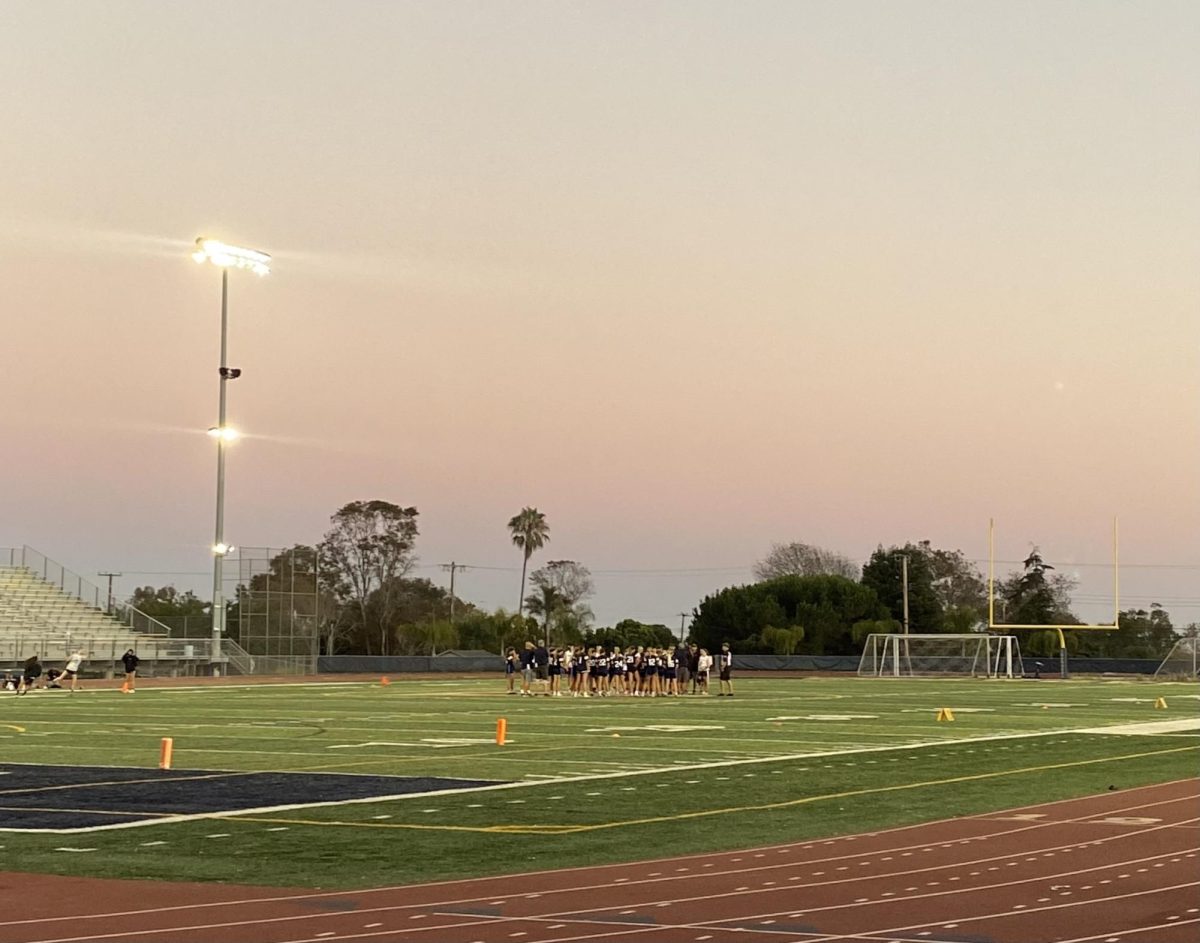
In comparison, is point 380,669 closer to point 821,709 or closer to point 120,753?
point 821,709

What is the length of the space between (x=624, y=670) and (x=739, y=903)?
35.8 metres

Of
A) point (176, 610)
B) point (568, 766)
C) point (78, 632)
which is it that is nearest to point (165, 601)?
point (176, 610)

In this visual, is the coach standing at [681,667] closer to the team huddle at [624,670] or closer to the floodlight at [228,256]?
the team huddle at [624,670]

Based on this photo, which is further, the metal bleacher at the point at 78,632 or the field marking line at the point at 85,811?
the metal bleacher at the point at 78,632

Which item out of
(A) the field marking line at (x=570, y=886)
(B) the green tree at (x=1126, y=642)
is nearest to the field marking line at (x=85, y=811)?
(A) the field marking line at (x=570, y=886)

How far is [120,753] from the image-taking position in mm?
24359

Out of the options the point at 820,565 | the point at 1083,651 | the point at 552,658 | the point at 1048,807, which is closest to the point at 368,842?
the point at 1048,807

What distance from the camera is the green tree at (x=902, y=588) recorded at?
11219cm

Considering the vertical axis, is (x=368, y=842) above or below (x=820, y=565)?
below

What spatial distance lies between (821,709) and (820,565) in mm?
101794

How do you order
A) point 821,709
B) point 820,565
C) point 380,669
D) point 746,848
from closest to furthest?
point 746,848 → point 821,709 → point 380,669 → point 820,565

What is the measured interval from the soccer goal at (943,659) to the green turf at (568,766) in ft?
123

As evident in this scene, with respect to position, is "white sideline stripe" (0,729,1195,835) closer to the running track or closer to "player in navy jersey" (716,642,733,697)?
the running track

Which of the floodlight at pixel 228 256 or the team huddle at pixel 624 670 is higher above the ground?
the floodlight at pixel 228 256
